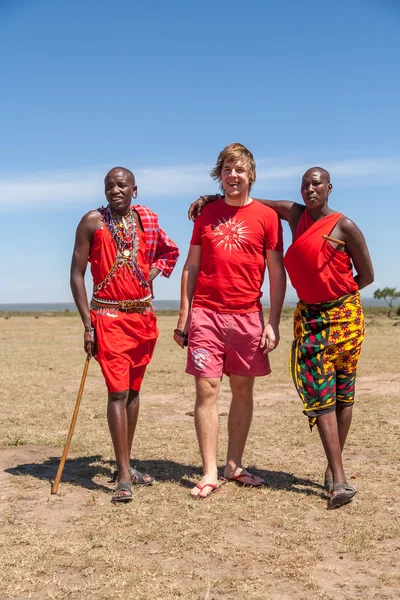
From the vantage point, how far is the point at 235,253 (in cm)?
516

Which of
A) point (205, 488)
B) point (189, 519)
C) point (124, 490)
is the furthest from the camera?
point (205, 488)

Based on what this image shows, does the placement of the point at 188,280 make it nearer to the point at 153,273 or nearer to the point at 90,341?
the point at 153,273

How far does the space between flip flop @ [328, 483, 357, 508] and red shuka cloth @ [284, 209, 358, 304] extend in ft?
4.21

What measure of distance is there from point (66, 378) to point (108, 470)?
650 cm

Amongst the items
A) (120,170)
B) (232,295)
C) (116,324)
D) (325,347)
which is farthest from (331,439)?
(120,170)

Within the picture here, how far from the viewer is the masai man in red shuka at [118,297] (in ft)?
16.7

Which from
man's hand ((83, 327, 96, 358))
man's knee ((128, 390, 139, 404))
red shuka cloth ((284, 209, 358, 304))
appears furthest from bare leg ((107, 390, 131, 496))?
red shuka cloth ((284, 209, 358, 304))

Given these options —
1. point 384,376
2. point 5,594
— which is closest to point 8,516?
point 5,594

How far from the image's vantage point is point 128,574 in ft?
11.8

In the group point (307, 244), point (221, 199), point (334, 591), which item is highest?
point (221, 199)

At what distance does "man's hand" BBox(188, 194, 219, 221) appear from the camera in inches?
213

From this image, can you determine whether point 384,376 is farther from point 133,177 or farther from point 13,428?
point 133,177

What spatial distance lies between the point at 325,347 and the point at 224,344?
0.76 meters

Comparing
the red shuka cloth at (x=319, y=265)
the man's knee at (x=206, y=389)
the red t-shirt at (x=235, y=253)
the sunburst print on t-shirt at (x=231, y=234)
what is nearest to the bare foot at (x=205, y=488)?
the man's knee at (x=206, y=389)
